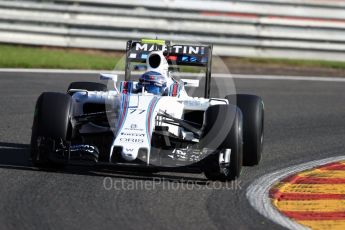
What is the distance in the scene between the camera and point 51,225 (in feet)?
20.6

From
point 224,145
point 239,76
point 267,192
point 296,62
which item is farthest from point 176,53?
point 296,62

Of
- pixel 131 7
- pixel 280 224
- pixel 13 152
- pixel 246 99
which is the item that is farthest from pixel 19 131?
pixel 131 7

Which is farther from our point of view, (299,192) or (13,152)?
(13,152)

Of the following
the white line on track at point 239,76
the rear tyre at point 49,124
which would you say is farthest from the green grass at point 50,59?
the rear tyre at point 49,124

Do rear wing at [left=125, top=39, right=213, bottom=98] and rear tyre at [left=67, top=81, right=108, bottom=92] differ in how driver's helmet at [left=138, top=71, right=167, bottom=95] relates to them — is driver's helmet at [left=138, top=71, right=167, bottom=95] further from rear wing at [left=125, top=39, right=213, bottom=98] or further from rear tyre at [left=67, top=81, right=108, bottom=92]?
rear tyre at [left=67, top=81, right=108, bottom=92]

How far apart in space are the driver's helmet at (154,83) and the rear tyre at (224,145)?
1.00 meters

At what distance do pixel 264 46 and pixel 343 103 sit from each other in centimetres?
384

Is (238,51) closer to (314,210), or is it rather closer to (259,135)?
(259,135)

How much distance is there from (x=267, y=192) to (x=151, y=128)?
123 cm

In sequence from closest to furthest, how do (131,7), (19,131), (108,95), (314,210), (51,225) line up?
1. (51,225)
2. (314,210)
3. (108,95)
4. (19,131)
5. (131,7)

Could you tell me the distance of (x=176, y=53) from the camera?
9.73m

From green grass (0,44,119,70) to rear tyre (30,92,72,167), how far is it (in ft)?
25.3

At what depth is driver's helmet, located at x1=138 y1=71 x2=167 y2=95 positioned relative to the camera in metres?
9.03

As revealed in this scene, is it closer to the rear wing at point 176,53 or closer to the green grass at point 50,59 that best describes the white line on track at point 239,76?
the green grass at point 50,59
